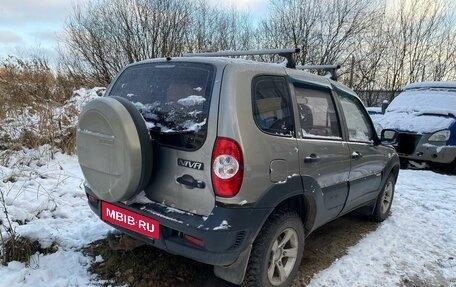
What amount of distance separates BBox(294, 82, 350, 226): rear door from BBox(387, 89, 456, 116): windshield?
5753 mm

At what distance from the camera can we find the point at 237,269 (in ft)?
8.28

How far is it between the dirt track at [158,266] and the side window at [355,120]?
1.23 metres

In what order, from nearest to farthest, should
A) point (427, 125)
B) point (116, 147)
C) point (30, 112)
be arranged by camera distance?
point (116, 147), point (30, 112), point (427, 125)

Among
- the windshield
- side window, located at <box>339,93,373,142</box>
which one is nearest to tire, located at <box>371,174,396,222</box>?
side window, located at <box>339,93,373,142</box>

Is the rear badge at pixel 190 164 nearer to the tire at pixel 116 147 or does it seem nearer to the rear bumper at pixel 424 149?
the tire at pixel 116 147

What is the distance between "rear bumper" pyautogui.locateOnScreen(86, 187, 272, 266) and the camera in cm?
230

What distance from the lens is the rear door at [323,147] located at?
288 centimetres

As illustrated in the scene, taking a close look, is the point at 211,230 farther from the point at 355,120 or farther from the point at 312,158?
the point at 355,120

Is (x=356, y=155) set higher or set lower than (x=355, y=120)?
lower

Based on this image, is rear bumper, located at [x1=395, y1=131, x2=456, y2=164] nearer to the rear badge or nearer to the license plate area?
the rear badge

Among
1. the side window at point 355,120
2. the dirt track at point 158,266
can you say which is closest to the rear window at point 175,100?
the dirt track at point 158,266

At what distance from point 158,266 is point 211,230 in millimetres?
1082

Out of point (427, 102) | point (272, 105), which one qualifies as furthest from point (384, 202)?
point (427, 102)

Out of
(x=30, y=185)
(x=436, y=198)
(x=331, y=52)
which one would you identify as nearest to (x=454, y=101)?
(x=436, y=198)
